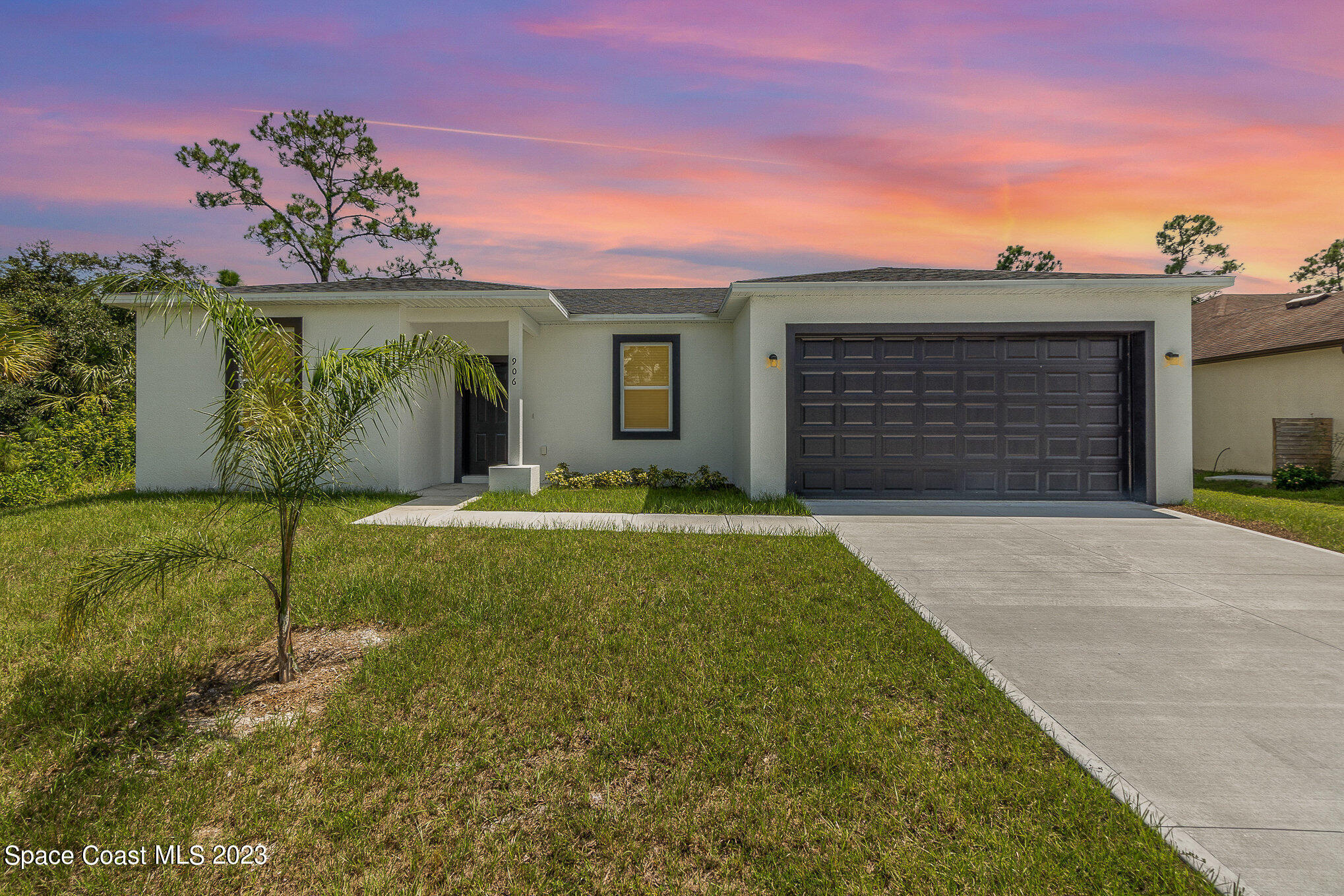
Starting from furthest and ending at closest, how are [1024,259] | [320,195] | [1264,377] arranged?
[1024,259] → [320,195] → [1264,377]

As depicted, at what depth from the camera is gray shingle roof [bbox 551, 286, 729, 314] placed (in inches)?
444

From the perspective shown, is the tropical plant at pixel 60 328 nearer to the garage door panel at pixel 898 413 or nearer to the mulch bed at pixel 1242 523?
the garage door panel at pixel 898 413

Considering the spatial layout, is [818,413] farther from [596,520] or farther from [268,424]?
[268,424]

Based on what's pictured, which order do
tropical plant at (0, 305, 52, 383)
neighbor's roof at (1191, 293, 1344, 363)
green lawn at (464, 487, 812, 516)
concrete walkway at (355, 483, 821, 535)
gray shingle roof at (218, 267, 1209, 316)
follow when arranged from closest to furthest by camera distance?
tropical plant at (0, 305, 52, 383) < concrete walkway at (355, 483, 821, 535) < green lawn at (464, 487, 812, 516) < gray shingle roof at (218, 267, 1209, 316) < neighbor's roof at (1191, 293, 1344, 363)

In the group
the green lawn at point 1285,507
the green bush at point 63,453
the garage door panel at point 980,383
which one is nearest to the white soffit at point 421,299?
the green bush at point 63,453

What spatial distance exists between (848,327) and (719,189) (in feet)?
12.7

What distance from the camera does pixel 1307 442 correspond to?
11.6 meters

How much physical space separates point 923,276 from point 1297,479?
8393 millimetres

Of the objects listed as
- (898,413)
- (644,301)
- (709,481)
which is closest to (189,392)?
(644,301)

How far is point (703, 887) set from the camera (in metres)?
1.80

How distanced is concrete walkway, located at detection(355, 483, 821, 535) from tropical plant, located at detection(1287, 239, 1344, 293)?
124 ft

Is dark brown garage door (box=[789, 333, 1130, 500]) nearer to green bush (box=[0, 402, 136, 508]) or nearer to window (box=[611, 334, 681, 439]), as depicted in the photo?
window (box=[611, 334, 681, 439])

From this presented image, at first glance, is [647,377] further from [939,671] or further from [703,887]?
[703,887]

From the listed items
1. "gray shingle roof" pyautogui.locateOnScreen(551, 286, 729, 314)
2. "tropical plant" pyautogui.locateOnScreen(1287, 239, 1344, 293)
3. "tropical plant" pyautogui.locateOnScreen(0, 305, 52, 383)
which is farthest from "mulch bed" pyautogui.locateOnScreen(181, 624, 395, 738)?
"tropical plant" pyautogui.locateOnScreen(1287, 239, 1344, 293)
